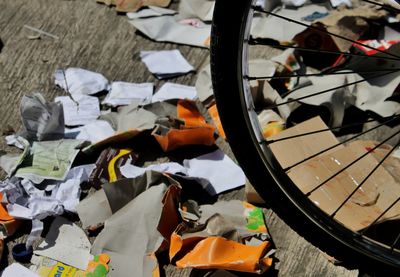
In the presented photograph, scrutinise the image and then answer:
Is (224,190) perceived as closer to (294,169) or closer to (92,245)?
(294,169)

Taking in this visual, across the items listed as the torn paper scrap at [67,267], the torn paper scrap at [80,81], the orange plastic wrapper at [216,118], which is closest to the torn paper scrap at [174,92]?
the orange plastic wrapper at [216,118]

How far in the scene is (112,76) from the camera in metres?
2.52

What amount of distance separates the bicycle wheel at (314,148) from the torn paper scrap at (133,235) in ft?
1.23

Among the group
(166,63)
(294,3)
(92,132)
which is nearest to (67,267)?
(92,132)

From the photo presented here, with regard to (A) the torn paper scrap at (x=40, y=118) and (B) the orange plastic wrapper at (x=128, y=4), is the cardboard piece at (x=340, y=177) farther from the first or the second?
(B) the orange plastic wrapper at (x=128, y=4)

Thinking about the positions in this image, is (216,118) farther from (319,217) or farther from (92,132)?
(319,217)

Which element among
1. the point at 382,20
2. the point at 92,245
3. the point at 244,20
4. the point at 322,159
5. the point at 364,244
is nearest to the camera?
the point at 244,20

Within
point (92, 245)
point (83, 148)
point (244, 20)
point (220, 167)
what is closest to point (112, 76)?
point (83, 148)

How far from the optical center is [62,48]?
2.62 meters

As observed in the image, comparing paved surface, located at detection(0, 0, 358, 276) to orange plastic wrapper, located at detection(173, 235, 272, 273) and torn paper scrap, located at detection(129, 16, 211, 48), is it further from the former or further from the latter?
orange plastic wrapper, located at detection(173, 235, 272, 273)

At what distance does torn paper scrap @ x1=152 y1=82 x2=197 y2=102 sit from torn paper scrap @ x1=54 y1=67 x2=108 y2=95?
22 centimetres

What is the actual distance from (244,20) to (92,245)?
853 millimetres

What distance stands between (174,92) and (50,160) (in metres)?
0.59

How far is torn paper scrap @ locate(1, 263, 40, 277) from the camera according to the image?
180 cm
